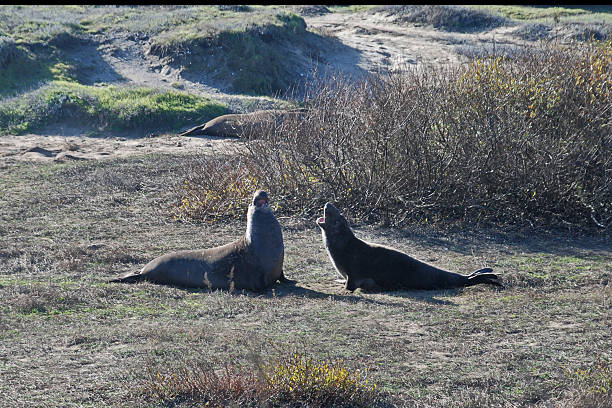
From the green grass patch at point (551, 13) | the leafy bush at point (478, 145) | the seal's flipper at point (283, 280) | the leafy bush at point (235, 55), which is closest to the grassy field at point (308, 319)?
the seal's flipper at point (283, 280)

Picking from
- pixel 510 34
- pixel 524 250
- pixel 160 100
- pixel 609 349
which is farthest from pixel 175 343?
pixel 510 34

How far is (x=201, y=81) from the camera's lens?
24.4 meters

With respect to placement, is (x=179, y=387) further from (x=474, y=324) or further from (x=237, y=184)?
(x=237, y=184)

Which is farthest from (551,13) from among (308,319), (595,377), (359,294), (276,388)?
(276,388)

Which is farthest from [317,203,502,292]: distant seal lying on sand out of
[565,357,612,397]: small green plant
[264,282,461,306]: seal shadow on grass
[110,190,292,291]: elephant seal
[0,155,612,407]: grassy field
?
[565,357,612,397]: small green plant

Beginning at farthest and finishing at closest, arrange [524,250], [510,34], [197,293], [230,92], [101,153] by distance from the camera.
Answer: [510,34], [230,92], [101,153], [524,250], [197,293]

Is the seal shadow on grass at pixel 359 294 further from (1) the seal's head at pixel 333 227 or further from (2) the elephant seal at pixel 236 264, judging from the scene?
(1) the seal's head at pixel 333 227

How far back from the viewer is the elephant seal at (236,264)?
8.18 meters

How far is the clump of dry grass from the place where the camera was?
5.04 metres

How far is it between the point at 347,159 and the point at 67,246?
429cm

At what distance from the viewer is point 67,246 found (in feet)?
32.9

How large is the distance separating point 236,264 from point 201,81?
55.8 ft

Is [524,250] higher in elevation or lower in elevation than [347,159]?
lower

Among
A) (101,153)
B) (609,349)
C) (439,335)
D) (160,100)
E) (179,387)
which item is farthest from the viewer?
(160,100)
